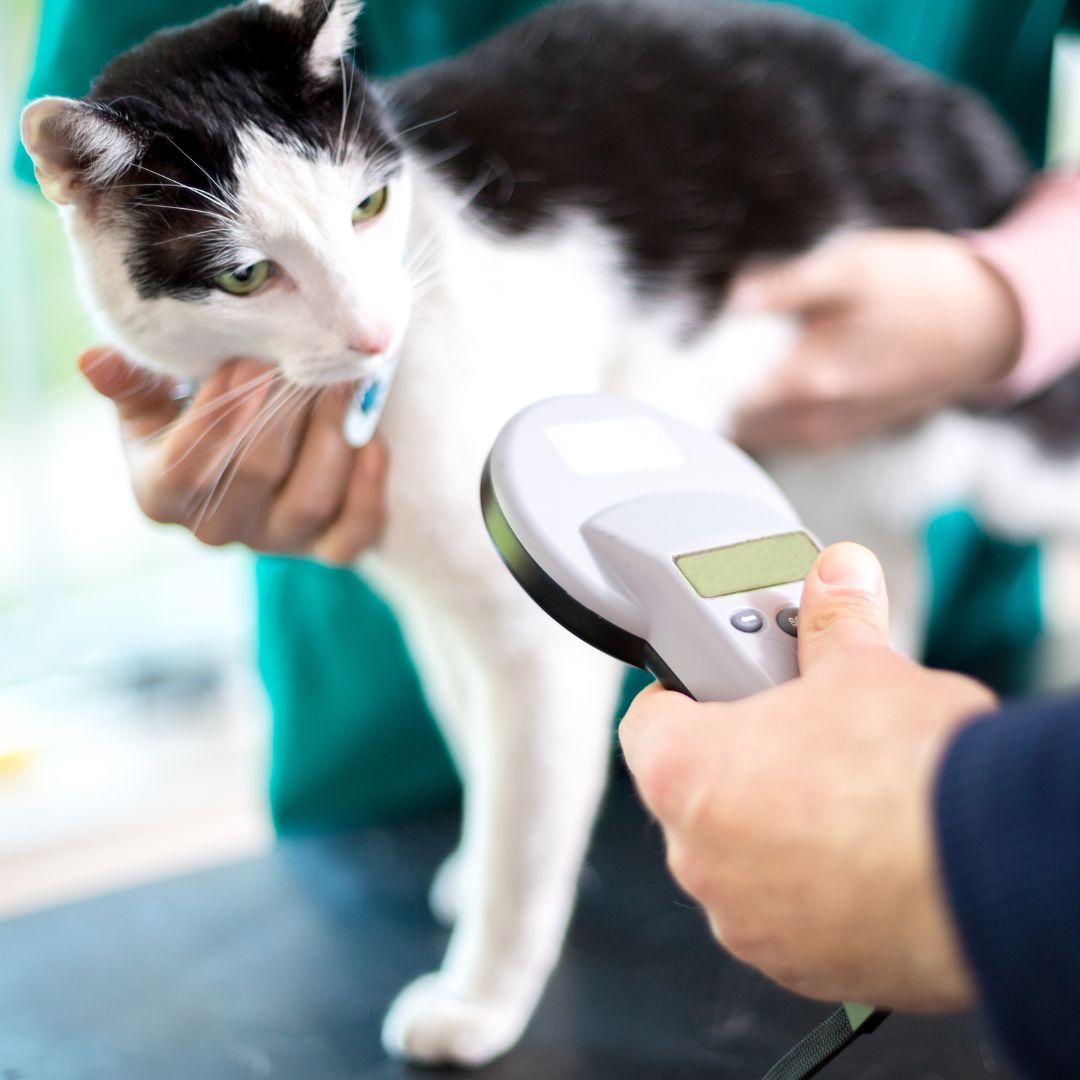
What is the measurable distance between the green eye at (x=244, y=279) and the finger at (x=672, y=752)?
30cm

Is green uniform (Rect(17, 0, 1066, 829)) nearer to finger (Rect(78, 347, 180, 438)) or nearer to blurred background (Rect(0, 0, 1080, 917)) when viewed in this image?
blurred background (Rect(0, 0, 1080, 917))

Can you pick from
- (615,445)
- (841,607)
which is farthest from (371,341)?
(841,607)

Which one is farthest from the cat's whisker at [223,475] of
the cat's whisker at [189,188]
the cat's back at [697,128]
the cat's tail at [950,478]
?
the cat's tail at [950,478]

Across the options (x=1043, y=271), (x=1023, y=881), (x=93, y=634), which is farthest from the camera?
(x=93, y=634)

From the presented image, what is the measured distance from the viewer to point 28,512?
0.82 m

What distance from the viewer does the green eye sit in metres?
0.55

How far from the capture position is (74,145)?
0.47 metres

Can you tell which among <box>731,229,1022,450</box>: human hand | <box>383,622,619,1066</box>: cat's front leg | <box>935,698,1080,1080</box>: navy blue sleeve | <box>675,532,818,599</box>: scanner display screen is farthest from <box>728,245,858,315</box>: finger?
<box>935,698,1080,1080</box>: navy blue sleeve

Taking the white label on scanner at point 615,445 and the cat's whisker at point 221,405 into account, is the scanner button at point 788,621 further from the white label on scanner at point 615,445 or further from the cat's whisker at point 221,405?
the cat's whisker at point 221,405

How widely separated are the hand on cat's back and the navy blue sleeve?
42cm

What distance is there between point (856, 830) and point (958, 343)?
0.57m

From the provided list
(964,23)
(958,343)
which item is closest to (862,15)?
(964,23)

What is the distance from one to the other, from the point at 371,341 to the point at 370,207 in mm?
81

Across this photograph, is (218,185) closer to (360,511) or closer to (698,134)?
(360,511)
